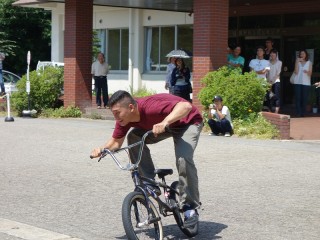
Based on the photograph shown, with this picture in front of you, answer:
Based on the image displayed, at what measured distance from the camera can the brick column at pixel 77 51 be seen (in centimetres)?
2258

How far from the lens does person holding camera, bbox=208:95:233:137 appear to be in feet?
52.8

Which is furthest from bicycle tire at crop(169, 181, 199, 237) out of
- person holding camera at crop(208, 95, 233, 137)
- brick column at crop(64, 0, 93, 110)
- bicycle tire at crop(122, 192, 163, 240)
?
brick column at crop(64, 0, 93, 110)

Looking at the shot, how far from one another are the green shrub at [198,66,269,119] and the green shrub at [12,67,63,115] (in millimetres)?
6925

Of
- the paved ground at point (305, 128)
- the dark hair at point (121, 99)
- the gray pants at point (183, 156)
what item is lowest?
the paved ground at point (305, 128)

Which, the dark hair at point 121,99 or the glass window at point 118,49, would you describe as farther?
the glass window at point 118,49

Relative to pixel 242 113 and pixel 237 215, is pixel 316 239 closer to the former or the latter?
pixel 237 215

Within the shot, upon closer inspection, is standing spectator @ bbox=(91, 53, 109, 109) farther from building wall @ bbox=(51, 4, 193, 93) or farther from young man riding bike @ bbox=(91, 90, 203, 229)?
young man riding bike @ bbox=(91, 90, 203, 229)

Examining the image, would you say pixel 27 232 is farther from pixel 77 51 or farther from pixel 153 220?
pixel 77 51

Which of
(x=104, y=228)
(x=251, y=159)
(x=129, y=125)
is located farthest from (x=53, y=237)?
(x=251, y=159)

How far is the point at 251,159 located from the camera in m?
13.0

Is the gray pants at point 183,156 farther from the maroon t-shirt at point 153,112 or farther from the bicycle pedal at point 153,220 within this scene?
the bicycle pedal at point 153,220

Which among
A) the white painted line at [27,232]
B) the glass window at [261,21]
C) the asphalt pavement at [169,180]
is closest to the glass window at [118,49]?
the glass window at [261,21]

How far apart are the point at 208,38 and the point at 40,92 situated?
260 inches

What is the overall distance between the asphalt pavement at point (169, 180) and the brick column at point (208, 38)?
231 cm
